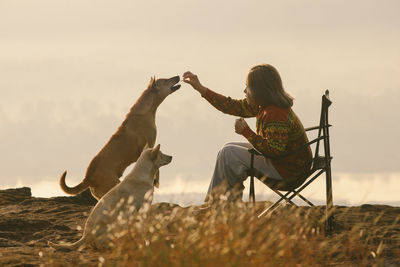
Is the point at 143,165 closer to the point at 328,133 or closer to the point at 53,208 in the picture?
the point at 328,133

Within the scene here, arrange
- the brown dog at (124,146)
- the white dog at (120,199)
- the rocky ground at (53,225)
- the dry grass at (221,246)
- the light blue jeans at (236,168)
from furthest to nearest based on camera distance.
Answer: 1. the brown dog at (124,146)
2. the light blue jeans at (236,168)
3. the white dog at (120,199)
4. the rocky ground at (53,225)
5. the dry grass at (221,246)

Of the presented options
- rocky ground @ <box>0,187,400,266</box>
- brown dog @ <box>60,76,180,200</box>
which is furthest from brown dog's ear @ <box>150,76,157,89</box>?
rocky ground @ <box>0,187,400,266</box>

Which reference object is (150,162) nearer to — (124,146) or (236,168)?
(236,168)

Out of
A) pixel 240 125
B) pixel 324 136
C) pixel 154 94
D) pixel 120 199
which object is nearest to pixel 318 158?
pixel 324 136

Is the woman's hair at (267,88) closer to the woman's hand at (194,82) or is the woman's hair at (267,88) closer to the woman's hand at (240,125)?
the woman's hand at (240,125)

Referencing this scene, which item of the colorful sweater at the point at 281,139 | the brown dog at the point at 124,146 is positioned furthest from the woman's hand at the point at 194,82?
the brown dog at the point at 124,146

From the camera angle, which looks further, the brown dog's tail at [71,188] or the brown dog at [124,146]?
the brown dog's tail at [71,188]

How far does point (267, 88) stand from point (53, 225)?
126 inches

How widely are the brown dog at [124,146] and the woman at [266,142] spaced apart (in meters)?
2.11

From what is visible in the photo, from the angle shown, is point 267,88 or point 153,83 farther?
point 153,83

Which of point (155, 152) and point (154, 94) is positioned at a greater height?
point (154, 94)

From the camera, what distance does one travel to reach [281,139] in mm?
5500

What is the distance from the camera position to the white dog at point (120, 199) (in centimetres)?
509

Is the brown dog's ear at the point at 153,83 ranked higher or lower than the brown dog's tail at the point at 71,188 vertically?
higher
